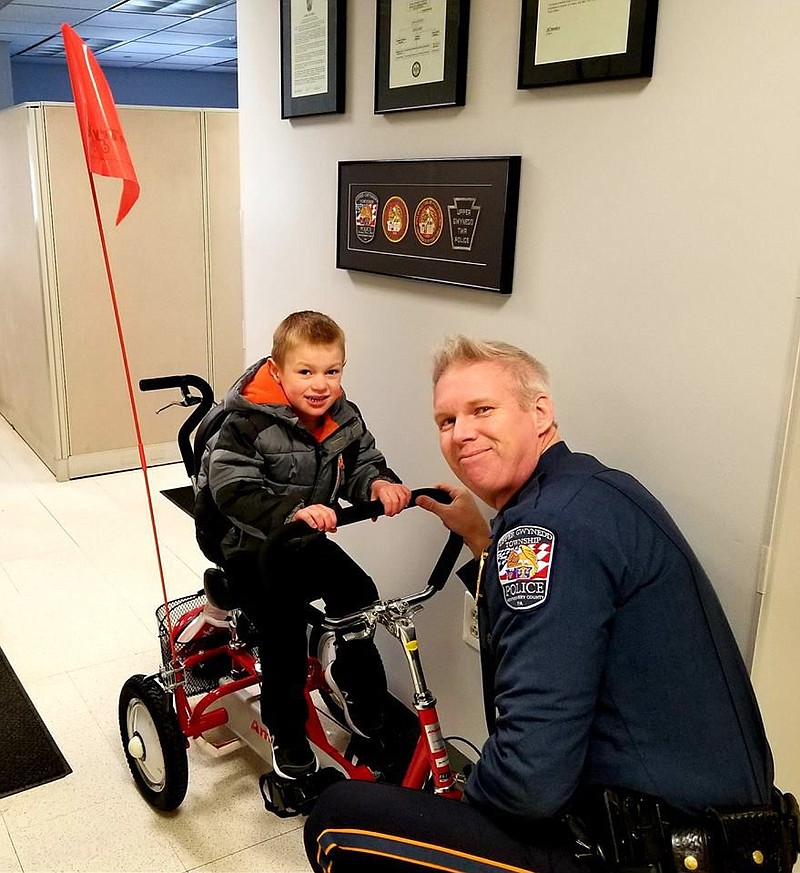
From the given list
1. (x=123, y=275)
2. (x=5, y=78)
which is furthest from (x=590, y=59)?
(x=5, y=78)

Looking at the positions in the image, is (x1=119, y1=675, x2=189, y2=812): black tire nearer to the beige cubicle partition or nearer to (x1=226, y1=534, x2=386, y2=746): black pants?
(x1=226, y1=534, x2=386, y2=746): black pants

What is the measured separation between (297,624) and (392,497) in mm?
403

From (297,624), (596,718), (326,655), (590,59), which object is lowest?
(326,655)

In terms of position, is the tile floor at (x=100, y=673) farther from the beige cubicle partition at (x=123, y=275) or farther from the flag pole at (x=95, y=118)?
the flag pole at (x=95, y=118)

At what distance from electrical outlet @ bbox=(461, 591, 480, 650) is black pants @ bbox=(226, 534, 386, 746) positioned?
0.23m

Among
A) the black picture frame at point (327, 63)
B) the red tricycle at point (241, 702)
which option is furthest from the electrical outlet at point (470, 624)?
the black picture frame at point (327, 63)

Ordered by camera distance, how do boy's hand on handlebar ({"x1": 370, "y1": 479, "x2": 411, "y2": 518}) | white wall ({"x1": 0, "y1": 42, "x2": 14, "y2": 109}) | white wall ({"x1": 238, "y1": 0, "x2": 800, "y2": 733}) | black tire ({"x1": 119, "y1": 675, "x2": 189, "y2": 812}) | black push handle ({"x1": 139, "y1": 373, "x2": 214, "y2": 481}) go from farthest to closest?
white wall ({"x1": 0, "y1": 42, "x2": 14, "y2": 109})
black push handle ({"x1": 139, "y1": 373, "x2": 214, "y2": 481})
black tire ({"x1": 119, "y1": 675, "x2": 189, "y2": 812})
boy's hand on handlebar ({"x1": 370, "y1": 479, "x2": 411, "y2": 518})
white wall ({"x1": 238, "y1": 0, "x2": 800, "y2": 733})

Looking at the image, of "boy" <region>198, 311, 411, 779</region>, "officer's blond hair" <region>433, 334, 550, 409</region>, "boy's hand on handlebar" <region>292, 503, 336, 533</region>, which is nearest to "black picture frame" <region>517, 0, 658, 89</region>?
"officer's blond hair" <region>433, 334, 550, 409</region>

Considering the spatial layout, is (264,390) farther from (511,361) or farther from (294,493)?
(511,361)

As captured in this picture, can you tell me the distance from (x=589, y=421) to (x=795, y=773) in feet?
2.42

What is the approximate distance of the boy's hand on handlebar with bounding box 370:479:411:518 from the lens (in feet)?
5.47

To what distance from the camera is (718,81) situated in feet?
4.50

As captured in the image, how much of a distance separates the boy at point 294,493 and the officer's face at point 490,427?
0.38 metres

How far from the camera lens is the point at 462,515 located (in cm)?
172
